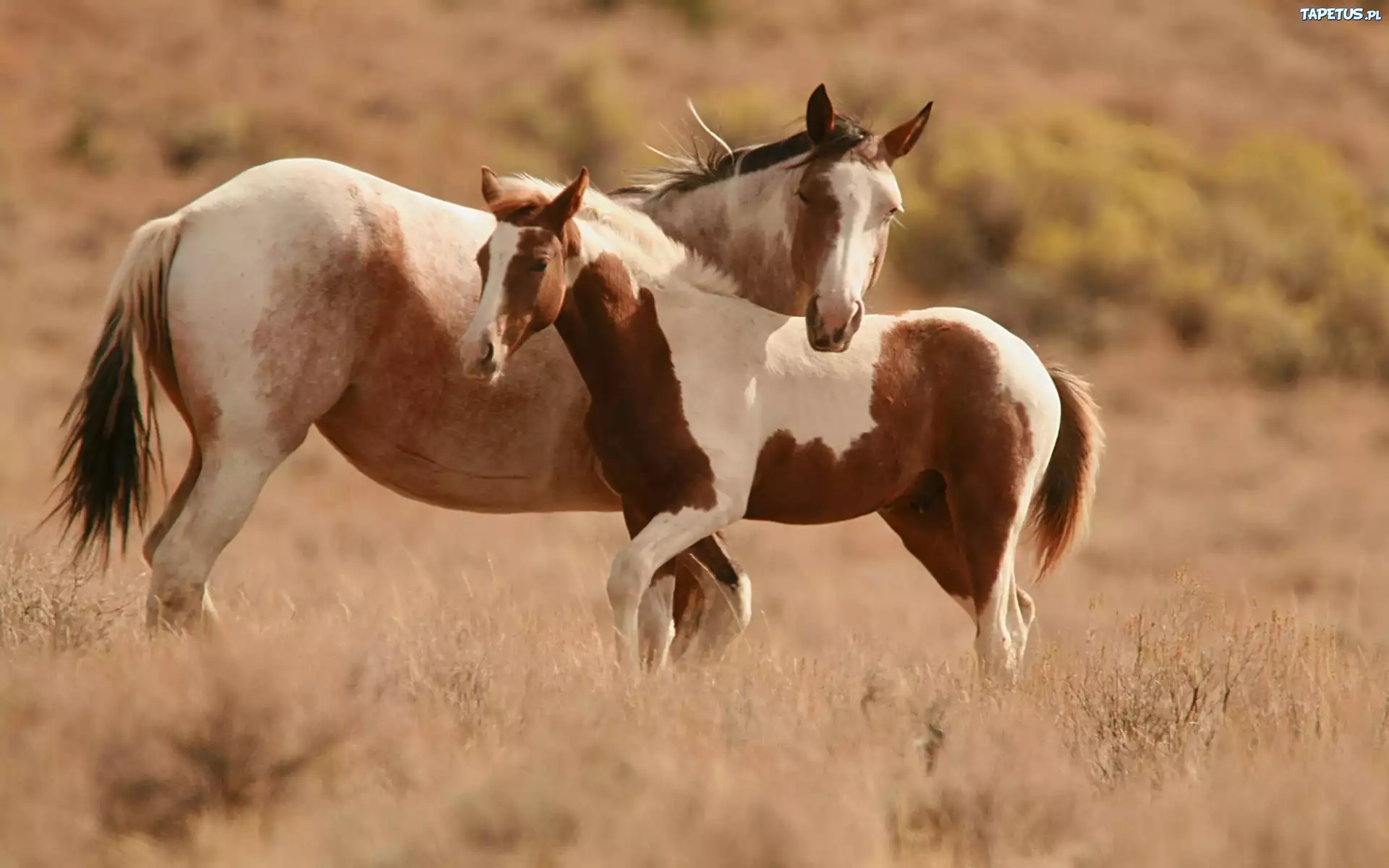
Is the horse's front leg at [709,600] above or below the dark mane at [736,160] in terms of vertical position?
below

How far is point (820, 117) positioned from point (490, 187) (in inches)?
44.2

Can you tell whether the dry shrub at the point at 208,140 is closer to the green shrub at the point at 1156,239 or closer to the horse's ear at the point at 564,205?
the green shrub at the point at 1156,239

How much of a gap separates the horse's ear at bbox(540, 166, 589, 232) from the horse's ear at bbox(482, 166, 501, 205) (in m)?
0.21

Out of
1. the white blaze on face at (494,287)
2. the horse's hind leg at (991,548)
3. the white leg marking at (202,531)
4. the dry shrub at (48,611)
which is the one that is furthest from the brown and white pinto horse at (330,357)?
the horse's hind leg at (991,548)

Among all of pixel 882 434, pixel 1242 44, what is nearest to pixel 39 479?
pixel 882 434

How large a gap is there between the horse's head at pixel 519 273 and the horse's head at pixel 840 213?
2.52ft

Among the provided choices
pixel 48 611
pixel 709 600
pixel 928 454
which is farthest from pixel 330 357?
pixel 928 454

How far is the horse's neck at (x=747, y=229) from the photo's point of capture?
5.72 m

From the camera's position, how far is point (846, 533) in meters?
16.9

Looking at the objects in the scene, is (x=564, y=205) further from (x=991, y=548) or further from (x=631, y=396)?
(x=991, y=548)

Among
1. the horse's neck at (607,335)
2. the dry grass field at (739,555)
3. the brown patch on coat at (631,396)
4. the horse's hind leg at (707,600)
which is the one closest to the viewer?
the dry grass field at (739,555)

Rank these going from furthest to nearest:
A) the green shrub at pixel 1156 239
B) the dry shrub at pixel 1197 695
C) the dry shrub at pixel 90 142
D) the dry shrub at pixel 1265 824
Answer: the green shrub at pixel 1156 239 → the dry shrub at pixel 90 142 → the dry shrub at pixel 1197 695 → the dry shrub at pixel 1265 824

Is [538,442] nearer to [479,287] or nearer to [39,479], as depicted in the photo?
[479,287]

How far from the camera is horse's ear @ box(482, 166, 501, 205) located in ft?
16.6
